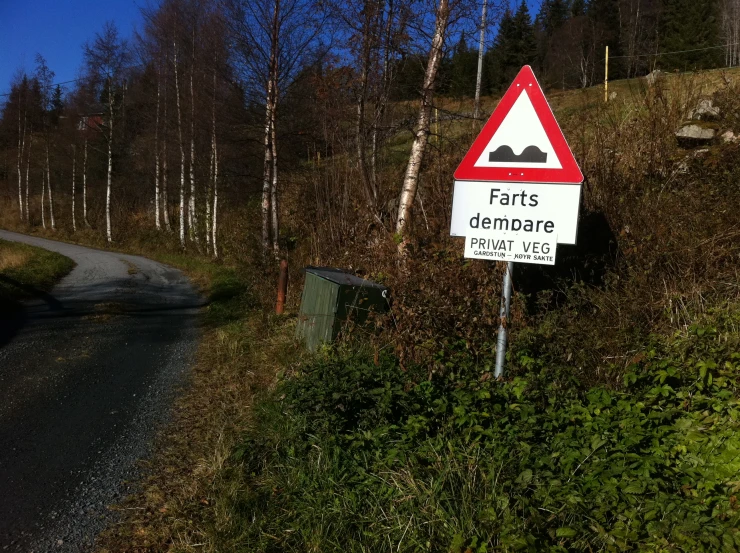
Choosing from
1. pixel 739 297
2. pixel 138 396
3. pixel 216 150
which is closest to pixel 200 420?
pixel 138 396

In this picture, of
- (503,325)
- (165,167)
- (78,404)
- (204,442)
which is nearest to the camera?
(503,325)

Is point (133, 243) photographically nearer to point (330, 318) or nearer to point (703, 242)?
point (330, 318)

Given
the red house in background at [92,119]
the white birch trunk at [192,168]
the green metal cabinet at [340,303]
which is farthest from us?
the red house in background at [92,119]

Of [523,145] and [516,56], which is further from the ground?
[516,56]

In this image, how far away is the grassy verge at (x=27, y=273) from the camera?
11766 millimetres

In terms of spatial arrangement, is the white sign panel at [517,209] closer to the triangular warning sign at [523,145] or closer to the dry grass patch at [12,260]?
the triangular warning sign at [523,145]

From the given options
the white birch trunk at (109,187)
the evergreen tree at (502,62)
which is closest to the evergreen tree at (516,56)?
the evergreen tree at (502,62)

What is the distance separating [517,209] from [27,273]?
14314mm

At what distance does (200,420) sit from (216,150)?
17887 mm

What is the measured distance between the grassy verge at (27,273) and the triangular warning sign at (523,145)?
10.2 m

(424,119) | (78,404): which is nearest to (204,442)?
(78,404)

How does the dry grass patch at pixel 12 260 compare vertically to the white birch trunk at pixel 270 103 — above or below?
below

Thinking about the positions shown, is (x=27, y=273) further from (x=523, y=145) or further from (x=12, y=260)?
(x=523, y=145)

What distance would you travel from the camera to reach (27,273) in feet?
47.2
